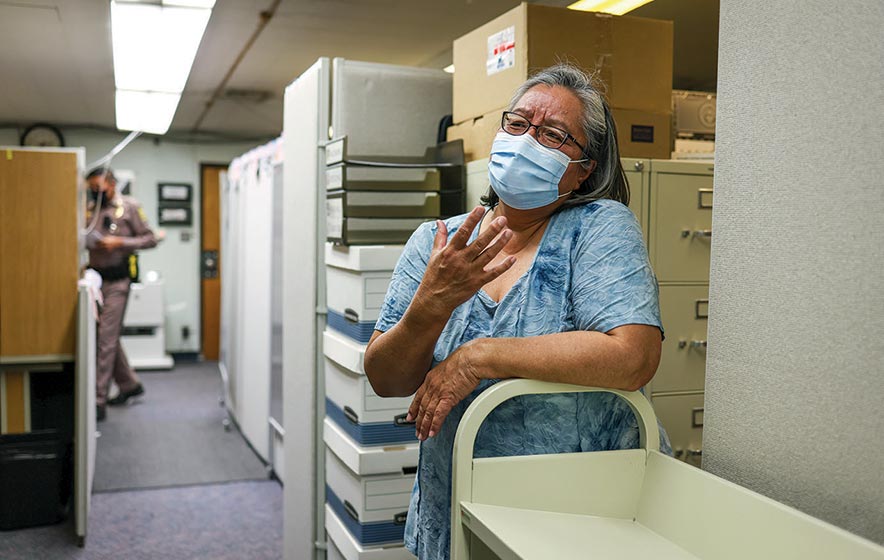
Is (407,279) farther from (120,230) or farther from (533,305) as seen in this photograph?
(120,230)

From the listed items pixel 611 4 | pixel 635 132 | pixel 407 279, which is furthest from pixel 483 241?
pixel 611 4

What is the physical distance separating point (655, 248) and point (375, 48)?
133 inches

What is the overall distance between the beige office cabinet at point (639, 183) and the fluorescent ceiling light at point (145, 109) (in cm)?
415

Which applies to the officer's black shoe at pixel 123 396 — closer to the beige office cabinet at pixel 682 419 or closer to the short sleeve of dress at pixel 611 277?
the beige office cabinet at pixel 682 419

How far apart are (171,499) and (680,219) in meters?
2.96

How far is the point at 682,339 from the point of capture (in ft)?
7.42

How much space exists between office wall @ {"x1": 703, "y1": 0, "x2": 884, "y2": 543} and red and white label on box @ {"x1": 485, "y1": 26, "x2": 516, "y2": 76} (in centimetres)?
94

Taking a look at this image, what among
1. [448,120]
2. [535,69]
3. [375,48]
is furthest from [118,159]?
[535,69]

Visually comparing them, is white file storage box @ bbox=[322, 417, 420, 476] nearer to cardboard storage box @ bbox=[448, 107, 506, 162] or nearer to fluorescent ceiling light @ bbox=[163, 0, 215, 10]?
cardboard storage box @ bbox=[448, 107, 506, 162]

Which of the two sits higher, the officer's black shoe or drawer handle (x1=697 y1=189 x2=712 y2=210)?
drawer handle (x1=697 y1=189 x2=712 y2=210)

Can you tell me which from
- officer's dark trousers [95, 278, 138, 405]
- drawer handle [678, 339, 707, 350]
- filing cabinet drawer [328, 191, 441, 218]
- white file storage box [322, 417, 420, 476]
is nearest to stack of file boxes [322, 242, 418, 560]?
white file storage box [322, 417, 420, 476]

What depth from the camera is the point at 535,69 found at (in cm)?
203

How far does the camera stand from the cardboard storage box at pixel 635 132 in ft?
7.07

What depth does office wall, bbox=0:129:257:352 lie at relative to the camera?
853 centimetres
